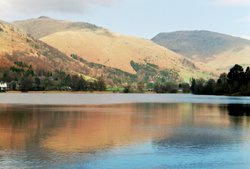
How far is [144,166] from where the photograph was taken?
46594 mm

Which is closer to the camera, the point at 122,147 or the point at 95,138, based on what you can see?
the point at 122,147

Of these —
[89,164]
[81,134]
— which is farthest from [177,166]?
[81,134]

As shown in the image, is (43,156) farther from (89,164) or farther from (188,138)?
(188,138)

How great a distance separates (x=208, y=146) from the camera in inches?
2414

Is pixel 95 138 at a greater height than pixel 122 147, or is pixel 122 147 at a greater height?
pixel 95 138

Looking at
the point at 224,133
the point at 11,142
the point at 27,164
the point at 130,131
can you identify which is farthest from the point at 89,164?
the point at 224,133

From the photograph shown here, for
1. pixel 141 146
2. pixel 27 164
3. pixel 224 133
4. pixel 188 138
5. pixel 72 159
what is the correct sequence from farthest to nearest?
pixel 224 133 < pixel 188 138 < pixel 141 146 < pixel 72 159 < pixel 27 164

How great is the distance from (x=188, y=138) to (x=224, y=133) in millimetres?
11163

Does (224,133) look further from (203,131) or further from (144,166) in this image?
(144,166)

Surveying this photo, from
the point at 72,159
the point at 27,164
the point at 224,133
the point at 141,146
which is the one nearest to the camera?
the point at 27,164

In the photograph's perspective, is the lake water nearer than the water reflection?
Yes

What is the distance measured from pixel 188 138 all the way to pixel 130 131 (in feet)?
42.6

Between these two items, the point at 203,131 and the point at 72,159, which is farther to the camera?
the point at 203,131

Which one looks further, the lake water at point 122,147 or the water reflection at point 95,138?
the water reflection at point 95,138
